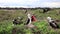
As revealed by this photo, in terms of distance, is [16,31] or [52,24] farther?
[52,24]

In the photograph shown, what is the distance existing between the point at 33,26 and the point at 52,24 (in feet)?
4.40

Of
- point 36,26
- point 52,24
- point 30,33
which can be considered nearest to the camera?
point 30,33

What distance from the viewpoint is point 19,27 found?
402 inches

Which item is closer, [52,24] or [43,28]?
[43,28]

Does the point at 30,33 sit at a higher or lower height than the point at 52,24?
higher

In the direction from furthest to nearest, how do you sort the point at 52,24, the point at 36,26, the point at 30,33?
1. the point at 52,24
2. the point at 36,26
3. the point at 30,33

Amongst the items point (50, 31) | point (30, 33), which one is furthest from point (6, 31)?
point (50, 31)

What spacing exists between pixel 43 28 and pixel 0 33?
1564 mm

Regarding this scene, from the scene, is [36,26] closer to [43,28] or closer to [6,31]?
[43,28]

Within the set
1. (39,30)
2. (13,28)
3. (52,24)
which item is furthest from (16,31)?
(52,24)

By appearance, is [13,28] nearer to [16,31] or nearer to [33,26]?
[16,31]

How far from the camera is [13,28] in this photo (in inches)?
398

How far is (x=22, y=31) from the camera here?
32.8ft

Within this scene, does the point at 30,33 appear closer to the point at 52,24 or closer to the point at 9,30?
the point at 9,30
